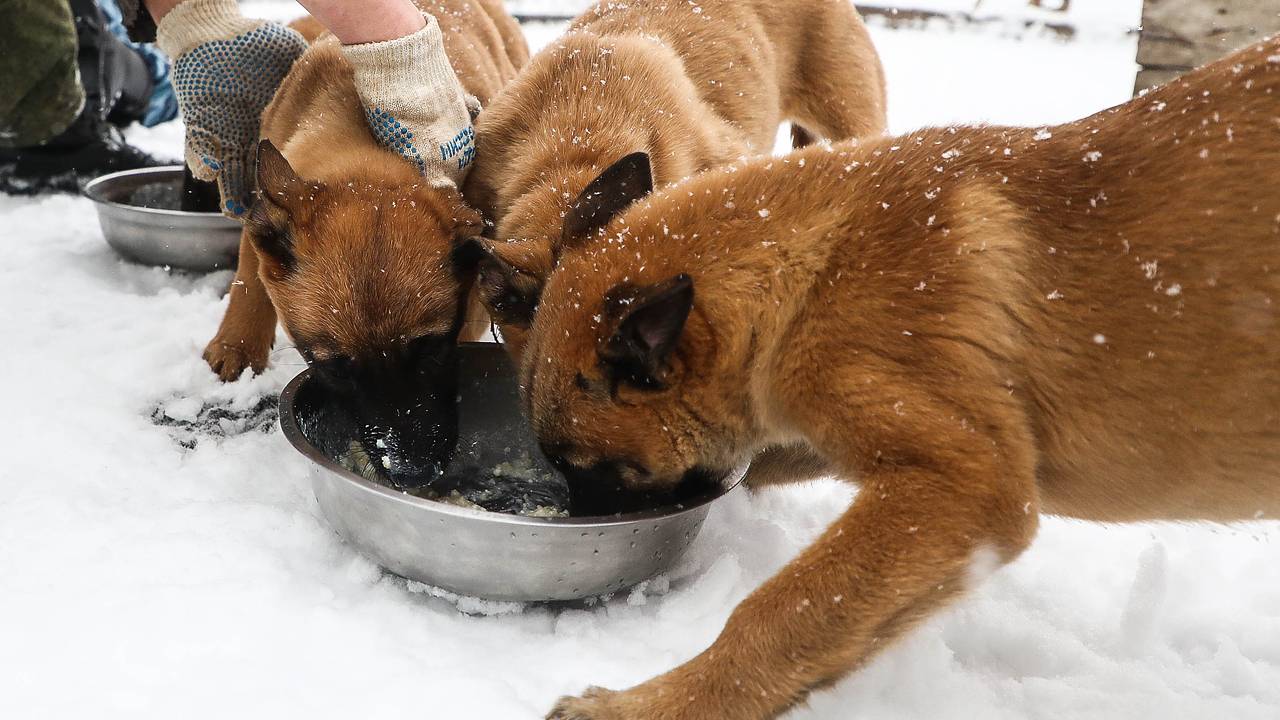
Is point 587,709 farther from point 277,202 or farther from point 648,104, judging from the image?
point 648,104

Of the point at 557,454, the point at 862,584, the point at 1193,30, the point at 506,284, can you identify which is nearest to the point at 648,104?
the point at 506,284

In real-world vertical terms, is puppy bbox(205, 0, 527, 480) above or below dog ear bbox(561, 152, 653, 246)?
below

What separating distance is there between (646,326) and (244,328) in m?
2.50

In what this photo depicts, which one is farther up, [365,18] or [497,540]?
[365,18]

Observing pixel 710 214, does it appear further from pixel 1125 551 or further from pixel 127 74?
pixel 127 74

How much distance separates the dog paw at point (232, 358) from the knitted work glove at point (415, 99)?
1099 mm

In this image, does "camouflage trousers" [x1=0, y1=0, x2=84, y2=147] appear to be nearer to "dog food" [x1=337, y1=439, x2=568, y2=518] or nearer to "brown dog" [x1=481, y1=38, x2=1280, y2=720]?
"dog food" [x1=337, y1=439, x2=568, y2=518]

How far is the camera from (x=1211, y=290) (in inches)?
89.9

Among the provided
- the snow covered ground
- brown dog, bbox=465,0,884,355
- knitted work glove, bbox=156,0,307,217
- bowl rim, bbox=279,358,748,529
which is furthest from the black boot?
bowl rim, bbox=279,358,748,529

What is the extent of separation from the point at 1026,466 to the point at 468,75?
11.2 ft

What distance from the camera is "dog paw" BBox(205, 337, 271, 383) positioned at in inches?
159

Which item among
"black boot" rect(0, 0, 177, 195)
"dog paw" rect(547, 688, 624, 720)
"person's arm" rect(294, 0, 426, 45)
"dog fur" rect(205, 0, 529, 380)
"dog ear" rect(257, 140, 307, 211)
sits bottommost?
"black boot" rect(0, 0, 177, 195)

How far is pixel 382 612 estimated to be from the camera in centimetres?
268

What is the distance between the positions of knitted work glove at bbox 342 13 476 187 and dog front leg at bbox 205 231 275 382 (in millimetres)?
862
